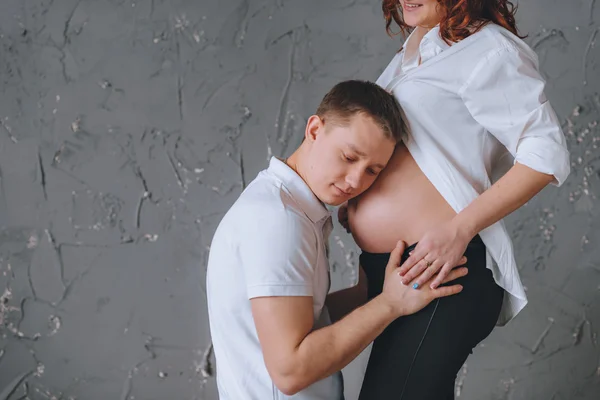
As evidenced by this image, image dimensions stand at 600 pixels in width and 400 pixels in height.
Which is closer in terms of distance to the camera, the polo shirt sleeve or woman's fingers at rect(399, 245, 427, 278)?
the polo shirt sleeve

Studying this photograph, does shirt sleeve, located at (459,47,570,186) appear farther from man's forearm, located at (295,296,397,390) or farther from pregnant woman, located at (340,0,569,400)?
man's forearm, located at (295,296,397,390)

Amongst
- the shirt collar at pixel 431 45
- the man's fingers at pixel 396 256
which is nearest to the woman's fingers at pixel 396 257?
the man's fingers at pixel 396 256

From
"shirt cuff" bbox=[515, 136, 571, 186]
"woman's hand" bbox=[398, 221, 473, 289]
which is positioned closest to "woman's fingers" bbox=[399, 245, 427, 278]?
"woman's hand" bbox=[398, 221, 473, 289]

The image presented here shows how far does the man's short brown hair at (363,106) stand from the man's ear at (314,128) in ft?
0.03

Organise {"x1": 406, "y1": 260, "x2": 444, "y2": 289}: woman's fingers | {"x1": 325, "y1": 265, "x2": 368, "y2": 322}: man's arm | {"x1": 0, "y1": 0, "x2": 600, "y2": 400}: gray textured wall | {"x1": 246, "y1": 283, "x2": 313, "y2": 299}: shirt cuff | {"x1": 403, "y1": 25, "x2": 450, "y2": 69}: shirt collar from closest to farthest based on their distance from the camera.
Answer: {"x1": 246, "y1": 283, "x2": 313, "y2": 299}: shirt cuff → {"x1": 406, "y1": 260, "x2": 444, "y2": 289}: woman's fingers → {"x1": 403, "y1": 25, "x2": 450, "y2": 69}: shirt collar → {"x1": 325, "y1": 265, "x2": 368, "y2": 322}: man's arm → {"x1": 0, "y1": 0, "x2": 600, "y2": 400}: gray textured wall

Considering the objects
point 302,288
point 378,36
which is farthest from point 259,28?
point 302,288

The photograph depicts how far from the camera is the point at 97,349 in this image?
2268 millimetres

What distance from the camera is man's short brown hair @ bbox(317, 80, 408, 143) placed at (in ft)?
3.81

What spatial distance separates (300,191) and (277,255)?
0.15 metres

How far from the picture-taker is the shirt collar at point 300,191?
3.77 feet

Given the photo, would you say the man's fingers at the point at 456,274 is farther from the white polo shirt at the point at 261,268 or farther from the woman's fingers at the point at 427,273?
the white polo shirt at the point at 261,268

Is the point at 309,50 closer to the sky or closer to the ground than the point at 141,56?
closer to the ground

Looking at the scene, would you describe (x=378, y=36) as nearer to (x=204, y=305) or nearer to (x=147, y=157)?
(x=147, y=157)

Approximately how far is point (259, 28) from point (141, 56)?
37 cm
